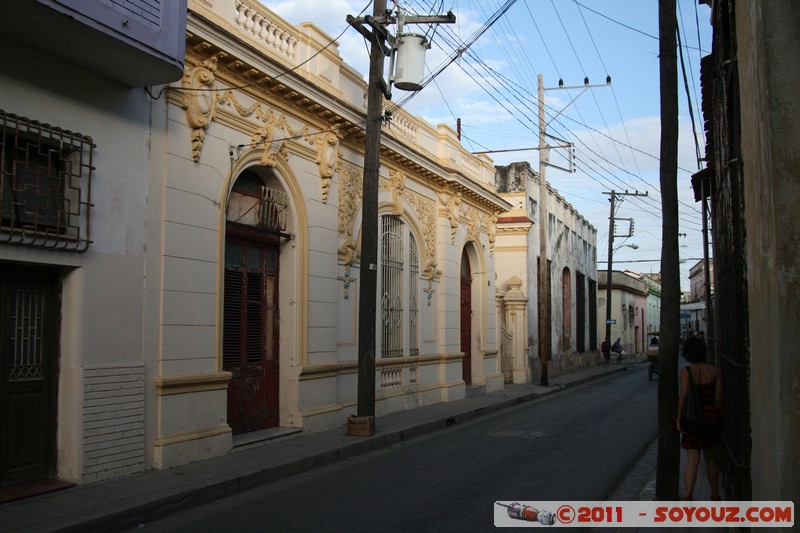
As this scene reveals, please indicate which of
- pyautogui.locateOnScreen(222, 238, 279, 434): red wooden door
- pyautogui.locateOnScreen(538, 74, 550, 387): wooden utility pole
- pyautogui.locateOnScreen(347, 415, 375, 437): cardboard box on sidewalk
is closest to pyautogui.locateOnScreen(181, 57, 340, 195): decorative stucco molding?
pyautogui.locateOnScreen(222, 238, 279, 434): red wooden door

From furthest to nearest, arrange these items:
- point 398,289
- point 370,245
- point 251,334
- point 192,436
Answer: point 398,289, point 370,245, point 251,334, point 192,436

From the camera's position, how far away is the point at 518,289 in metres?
26.2

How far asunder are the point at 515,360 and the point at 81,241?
19.8m

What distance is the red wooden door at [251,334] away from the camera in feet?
36.6

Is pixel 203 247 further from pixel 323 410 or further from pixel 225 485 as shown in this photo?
pixel 323 410

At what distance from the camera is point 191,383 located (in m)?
9.61

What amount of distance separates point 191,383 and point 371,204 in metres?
4.51

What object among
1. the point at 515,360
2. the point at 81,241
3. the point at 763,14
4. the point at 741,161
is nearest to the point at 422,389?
the point at 515,360

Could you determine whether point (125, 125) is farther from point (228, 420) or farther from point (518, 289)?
point (518, 289)

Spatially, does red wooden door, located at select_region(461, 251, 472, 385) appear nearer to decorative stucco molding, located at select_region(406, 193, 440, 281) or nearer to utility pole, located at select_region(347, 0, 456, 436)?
decorative stucco molding, located at select_region(406, 193, 440, 281)

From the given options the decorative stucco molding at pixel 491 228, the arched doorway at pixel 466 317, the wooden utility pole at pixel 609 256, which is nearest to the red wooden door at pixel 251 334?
the arched doorway at pixel 466 317

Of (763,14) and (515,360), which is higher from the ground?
(763,14)

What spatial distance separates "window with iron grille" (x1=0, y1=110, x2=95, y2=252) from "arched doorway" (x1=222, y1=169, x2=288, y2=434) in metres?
3.09

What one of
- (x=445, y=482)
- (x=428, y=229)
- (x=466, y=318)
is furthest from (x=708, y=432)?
(x=466, y=318)
